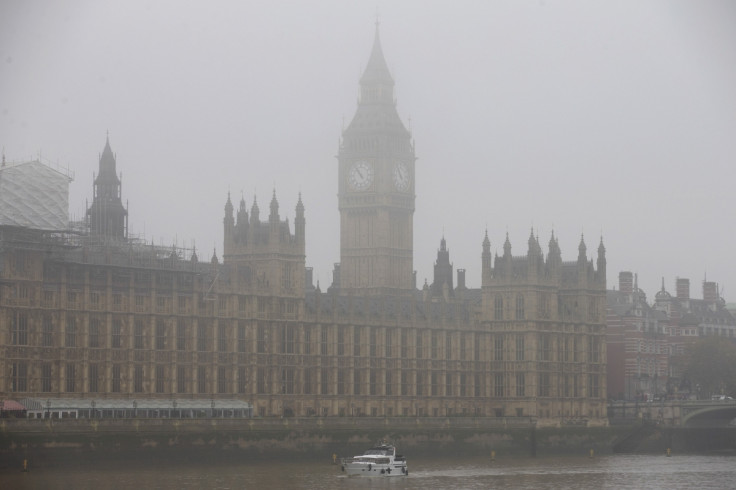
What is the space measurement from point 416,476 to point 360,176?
79360 mm

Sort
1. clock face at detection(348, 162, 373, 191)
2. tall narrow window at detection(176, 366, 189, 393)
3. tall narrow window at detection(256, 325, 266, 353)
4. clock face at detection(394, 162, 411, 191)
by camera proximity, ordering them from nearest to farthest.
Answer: tall narrow window at detection(176, 366, 189, 393) → tall narrow window at detection(256, 325, 266, 353) → clock face at detection(348, 162, 373, 191) → clock face at detection(394, 162, 411, 191)

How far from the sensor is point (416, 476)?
11944 cm

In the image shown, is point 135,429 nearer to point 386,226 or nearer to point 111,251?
point 111,251

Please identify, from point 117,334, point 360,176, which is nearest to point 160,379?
point 117,334

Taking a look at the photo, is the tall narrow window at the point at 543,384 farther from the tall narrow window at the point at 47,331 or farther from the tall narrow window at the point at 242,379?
the tall narrow window at the point at 47,331

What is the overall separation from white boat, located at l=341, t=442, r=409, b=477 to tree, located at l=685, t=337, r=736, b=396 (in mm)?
74966

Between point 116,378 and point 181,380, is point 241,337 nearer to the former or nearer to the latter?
point 181,380

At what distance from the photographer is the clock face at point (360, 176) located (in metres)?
195

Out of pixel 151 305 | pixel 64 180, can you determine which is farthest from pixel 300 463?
pixel 64 180

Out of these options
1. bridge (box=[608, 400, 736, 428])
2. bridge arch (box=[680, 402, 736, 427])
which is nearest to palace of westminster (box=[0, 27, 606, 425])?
bridge (box=[608, 400, 736, 428])

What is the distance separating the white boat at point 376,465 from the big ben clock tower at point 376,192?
72.8m

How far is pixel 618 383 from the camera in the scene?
190 meters

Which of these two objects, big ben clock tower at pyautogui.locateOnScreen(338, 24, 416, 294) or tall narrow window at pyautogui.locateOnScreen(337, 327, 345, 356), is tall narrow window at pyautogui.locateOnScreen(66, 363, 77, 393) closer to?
tall narrow window at pyautogui.locateOnScreen(337, 327, 345, 356)

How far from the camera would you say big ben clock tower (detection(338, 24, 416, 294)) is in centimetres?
19450
